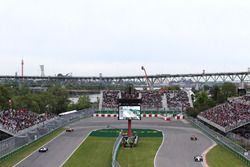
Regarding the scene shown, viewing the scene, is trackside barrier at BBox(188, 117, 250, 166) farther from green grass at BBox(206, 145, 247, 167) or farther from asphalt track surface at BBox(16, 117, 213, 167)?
asphalt track surface at BBox(16, 117, 213, 167)

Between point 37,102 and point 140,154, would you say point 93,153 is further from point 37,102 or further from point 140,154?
point 37,102

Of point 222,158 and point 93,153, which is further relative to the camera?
point 93,153

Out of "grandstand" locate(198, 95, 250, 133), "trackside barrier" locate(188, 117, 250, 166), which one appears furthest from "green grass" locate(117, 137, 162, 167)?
"grandstand" locate(198, 95, 250, 133)

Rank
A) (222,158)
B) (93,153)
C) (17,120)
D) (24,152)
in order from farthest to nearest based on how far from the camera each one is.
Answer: (17,120), (93,153), (24,152), (222,158)

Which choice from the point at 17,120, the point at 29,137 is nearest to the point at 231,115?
the point at 29,137

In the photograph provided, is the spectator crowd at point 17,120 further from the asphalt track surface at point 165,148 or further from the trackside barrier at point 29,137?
the asphalt track surface at point 165,148

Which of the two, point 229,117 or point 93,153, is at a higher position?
point 229,117

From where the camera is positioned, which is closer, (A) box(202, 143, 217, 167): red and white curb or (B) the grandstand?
(A) box(202, 143, 217, 167): red and white curb
